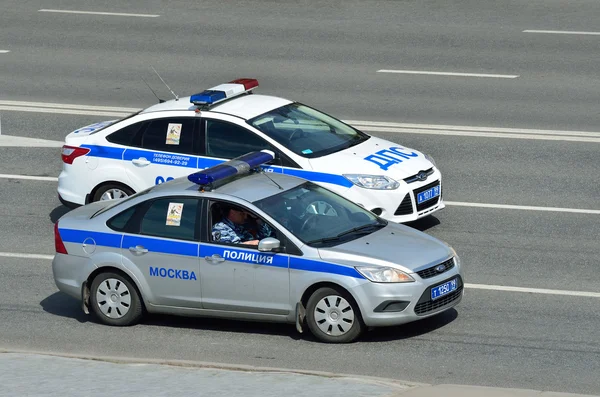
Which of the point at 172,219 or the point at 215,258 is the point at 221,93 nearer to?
the point at 172,219

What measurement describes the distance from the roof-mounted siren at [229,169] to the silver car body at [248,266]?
120 mm

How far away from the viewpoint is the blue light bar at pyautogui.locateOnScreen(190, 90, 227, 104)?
521 inches

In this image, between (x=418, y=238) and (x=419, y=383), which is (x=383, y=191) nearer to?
(x=418, y=238)

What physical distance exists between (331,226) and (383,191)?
7.46 feet

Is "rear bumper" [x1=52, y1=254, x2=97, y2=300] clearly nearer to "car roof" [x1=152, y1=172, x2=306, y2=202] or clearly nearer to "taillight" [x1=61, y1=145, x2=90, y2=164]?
"car roof" [x1=152, y1=172, x2=306, y2=202]

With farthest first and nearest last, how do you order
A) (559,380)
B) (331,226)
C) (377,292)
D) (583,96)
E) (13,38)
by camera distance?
(13,38) < (583,96) < (331,226) < (377,292) < (559,380)

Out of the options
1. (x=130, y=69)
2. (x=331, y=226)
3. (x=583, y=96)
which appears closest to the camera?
(x=331, y=226)

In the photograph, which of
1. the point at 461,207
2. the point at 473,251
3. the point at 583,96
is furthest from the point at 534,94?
the point at 473,251

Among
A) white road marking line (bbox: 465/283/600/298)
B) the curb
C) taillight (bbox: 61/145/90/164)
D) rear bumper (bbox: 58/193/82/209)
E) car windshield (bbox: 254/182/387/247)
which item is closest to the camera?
the curb

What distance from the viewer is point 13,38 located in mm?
23000

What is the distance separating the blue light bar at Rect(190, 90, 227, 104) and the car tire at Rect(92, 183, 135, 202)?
1404 millimetres

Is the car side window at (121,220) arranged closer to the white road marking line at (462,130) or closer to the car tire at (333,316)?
the car tire at (333,316)

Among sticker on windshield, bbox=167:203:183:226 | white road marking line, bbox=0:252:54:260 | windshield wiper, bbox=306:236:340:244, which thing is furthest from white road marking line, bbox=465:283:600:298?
white road marking line, bbox=0:252:54:260

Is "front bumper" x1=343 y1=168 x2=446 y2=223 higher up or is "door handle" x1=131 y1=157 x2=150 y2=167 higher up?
"door handle" x1=131 y1=157 x2=150 y2=167
